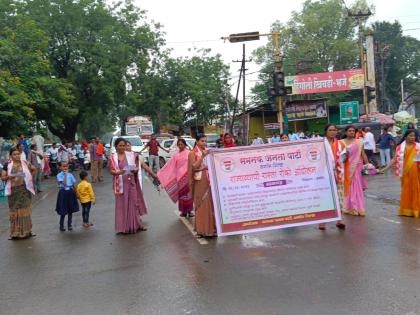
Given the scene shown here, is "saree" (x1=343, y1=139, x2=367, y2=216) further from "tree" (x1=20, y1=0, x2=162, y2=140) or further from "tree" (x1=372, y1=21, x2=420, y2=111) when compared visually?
"tree" (x1=372, y1=21, x2=420, y2=111)

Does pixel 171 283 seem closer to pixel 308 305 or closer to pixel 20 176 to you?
pixel 308 305

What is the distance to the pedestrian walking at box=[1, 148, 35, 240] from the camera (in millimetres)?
9086

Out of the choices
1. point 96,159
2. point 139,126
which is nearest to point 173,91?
point 139,126

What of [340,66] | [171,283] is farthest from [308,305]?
[340,66]

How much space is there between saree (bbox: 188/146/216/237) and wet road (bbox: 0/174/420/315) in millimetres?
252

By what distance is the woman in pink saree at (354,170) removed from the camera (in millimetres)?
9172

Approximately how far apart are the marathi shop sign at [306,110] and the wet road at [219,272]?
30.6 metres

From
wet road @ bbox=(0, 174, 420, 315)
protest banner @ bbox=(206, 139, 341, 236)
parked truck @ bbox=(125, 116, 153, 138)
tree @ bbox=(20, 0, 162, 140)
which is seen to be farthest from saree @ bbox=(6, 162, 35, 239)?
parked truck @ bbox=(125, 116, 153, 138)

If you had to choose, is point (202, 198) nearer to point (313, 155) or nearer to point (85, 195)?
point (313, 155)

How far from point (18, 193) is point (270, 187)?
14.7 ft

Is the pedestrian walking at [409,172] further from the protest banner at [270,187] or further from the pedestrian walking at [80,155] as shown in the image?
the pedestrian walking at [80,155]

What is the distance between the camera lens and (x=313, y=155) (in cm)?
816

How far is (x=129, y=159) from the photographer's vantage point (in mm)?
9094

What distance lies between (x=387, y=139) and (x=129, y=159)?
501 inches
